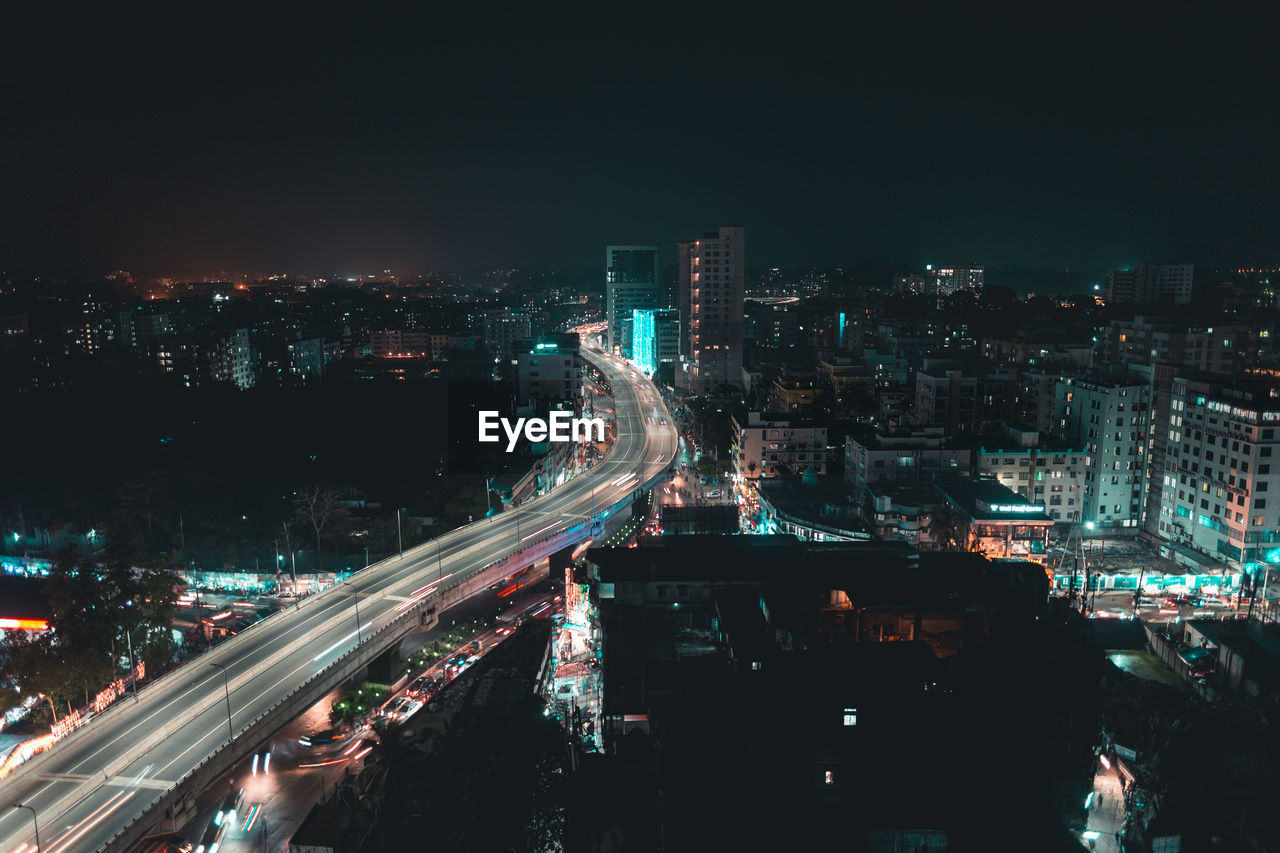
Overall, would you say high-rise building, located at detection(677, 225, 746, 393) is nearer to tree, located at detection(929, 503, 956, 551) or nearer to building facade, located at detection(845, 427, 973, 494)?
building facade, located at detection(845, 427, 973, 494)

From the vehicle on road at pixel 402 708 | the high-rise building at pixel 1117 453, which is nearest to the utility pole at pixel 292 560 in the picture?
the vehicle on road at pixel 402 708

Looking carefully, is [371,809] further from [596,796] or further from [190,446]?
[190,446]

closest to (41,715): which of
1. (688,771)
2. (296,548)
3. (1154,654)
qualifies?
(296,548)

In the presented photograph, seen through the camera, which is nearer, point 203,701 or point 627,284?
A: point 203,701

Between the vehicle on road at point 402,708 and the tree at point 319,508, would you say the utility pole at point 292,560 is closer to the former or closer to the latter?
the tree at point 319,508

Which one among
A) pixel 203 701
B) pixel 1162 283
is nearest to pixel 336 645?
pixel 203 701

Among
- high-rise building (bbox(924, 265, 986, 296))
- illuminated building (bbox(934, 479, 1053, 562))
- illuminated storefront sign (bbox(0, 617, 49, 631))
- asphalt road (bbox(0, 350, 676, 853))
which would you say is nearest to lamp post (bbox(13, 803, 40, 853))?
asphalt road (bbox(0, 350, 676, 853))

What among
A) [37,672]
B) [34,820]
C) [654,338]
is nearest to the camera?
[34,820]

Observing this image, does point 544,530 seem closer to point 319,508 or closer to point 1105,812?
point 319,508
